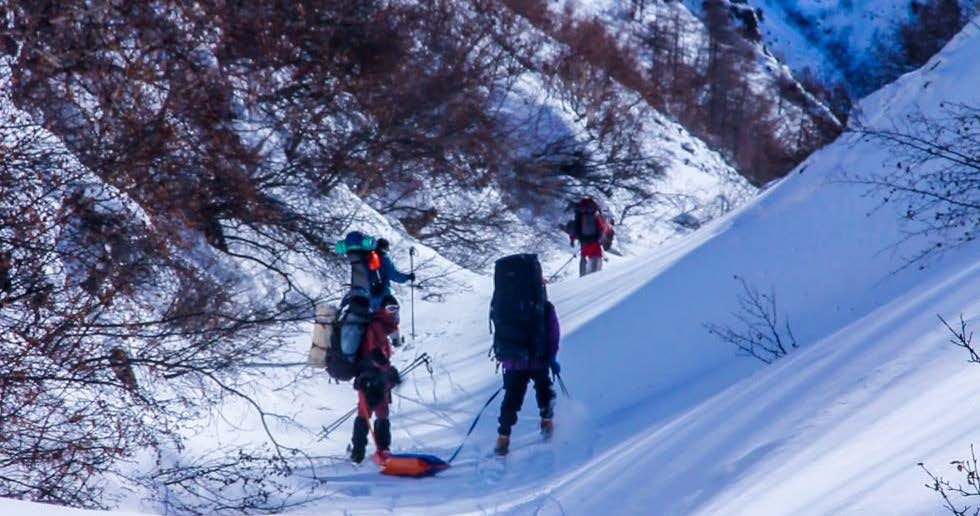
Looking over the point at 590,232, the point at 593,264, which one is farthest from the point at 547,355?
the point at 593,264

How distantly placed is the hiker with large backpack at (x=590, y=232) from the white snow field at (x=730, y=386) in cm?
147

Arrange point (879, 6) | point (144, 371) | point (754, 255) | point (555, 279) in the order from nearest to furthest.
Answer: point (144, 371) < point (754, 255) < point (555, 279) < point (879, 6)

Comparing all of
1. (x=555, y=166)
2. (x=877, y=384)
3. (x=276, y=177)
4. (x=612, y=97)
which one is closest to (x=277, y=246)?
(x=276, y=177)

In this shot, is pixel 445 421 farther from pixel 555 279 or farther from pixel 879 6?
pixel 879 6

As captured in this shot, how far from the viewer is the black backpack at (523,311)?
815 cm

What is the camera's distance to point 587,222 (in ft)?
53.5

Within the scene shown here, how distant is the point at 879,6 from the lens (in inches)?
2061

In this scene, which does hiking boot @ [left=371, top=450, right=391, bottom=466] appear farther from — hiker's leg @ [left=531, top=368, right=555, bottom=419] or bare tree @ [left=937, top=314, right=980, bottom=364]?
bare tree @ [left=937, top=314, right=980, bottom=364]

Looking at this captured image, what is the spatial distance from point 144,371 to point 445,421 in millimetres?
3701

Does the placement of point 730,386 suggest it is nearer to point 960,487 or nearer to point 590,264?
point 960,487

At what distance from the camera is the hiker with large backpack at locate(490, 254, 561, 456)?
8.15 meters

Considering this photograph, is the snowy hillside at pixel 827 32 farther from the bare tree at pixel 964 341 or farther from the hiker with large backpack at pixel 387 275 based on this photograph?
the bare tree at pixel 964 341

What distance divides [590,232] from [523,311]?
27.6 feet

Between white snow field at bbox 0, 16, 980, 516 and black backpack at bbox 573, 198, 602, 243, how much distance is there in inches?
56.6
